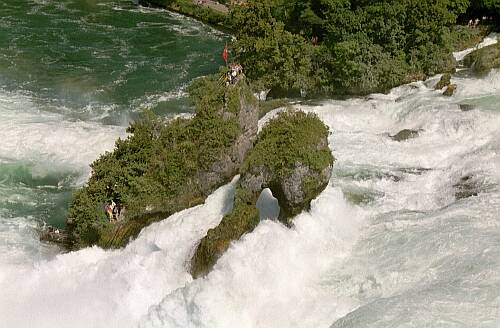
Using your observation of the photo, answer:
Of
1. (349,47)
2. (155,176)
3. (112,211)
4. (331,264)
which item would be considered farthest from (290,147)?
(349,47)

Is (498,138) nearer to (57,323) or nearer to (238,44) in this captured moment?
(238,44)

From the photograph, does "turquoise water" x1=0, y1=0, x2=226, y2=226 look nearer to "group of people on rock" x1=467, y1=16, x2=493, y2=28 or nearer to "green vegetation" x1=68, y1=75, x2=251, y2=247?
"green vegetation" x1=68, y1=75, x2=251, y2=247

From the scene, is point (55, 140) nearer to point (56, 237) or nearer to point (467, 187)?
point (56, 237)

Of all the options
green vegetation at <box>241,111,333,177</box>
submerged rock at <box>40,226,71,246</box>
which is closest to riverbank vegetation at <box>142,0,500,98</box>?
green vegetation at <box>241,111,333,177</box>

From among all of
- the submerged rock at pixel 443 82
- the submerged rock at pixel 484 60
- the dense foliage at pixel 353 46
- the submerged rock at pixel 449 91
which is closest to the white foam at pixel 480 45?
the dense foliage at pixel 353 46

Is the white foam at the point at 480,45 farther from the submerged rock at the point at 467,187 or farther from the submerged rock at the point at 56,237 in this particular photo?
the submerged rock at the point at 56,237

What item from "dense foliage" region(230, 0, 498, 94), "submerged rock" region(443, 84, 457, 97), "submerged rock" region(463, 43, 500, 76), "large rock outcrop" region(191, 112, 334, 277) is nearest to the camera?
"large rock outcrop" region(191, 112, 334, 277)
